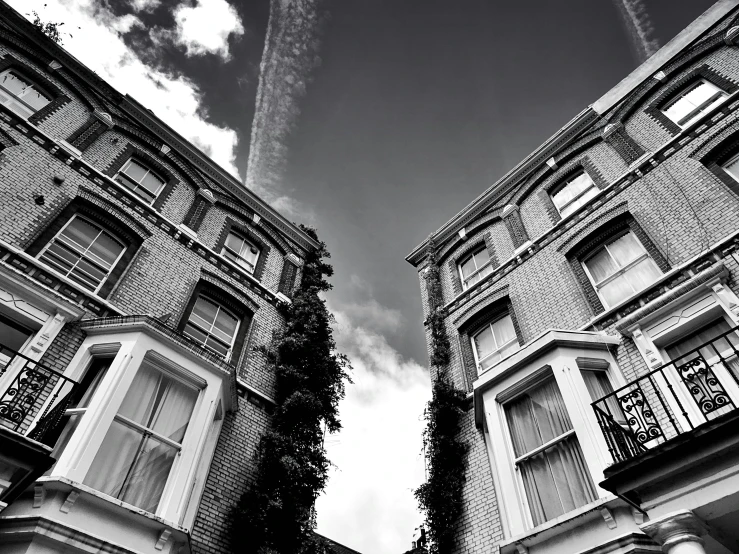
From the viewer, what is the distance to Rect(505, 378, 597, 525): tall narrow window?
757 cm

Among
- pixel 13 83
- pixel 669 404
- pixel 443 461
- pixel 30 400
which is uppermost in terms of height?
pixel 13 83

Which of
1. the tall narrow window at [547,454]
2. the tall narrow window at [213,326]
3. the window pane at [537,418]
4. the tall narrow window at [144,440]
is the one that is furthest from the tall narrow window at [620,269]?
the tall narrow window at [144,440]

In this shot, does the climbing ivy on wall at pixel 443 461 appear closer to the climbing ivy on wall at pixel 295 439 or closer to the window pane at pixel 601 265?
the climbing ivy on wall at pixel 295 439

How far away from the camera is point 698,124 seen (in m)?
11.0

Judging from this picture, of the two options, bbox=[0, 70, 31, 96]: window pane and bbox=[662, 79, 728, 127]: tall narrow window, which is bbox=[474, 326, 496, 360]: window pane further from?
bbox=[0, 70, 31, 96]: window pane

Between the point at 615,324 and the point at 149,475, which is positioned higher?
the point at 615,324

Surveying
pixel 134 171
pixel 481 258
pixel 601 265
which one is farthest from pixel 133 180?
pixel 601 265

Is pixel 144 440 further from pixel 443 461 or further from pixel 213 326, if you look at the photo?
pixel 443 461

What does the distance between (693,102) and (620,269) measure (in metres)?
4.93

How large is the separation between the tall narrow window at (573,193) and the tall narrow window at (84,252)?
10742 millimetres

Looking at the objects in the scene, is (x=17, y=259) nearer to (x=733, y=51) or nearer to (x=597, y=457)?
(x=597, y=457)

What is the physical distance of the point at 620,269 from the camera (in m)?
10.5

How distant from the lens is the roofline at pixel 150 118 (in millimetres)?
12797

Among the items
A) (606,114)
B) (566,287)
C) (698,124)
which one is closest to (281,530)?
(566,287)
